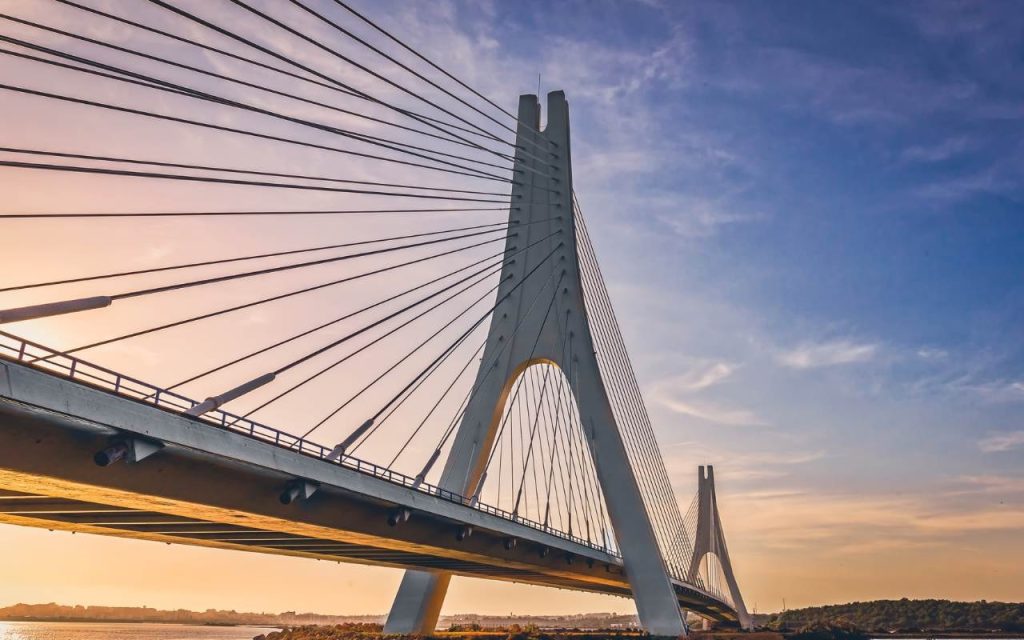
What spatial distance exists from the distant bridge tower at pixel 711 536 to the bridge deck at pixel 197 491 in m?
77.0

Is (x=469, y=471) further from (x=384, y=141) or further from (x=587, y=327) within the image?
(x=384, y=141)

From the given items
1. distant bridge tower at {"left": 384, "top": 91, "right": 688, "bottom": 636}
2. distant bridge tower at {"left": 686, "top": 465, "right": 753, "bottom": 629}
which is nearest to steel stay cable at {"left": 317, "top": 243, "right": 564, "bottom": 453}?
distant bridge tower at {"left": 384, "top": 91, "right": 688, "bottom": 636}

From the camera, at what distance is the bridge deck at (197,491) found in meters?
14.1

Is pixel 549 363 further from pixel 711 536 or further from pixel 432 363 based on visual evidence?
pixel 711 536

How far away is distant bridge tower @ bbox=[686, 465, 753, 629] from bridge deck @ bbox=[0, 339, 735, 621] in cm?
7698

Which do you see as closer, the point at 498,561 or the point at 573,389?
the point at 498,561

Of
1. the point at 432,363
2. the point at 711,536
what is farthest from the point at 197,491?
the point at 711,536

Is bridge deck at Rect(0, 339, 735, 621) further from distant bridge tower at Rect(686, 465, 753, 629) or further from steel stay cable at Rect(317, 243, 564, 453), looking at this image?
distant bridge tower at Rect(686, 465, 753, 629)

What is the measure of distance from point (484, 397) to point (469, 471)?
10.4 ft

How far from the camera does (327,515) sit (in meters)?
22.5

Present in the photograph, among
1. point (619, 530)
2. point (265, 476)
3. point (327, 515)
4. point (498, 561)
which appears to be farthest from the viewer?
point (619, 530)

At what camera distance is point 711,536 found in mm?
104938

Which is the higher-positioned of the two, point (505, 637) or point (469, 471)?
point (469, 471)

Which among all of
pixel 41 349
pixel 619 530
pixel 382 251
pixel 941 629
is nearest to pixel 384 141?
pixel 382 251
